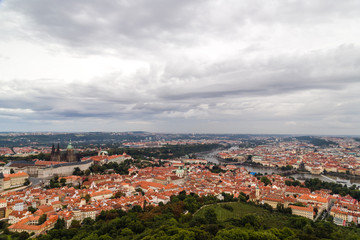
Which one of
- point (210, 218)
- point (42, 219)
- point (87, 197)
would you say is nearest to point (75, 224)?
point (42, 219)

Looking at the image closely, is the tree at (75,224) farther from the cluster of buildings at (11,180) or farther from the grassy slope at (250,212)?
the cluster of buildings at (11,180)

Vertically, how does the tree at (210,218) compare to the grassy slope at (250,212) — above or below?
above

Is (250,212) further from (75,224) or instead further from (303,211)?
(75,224)

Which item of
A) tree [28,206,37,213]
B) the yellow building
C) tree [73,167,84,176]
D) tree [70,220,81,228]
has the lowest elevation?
the yellow building

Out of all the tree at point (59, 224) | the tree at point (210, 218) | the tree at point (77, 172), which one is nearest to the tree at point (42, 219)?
the tree at point (59, 224)

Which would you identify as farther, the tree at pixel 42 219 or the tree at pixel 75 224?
the tree at pixel 42 219

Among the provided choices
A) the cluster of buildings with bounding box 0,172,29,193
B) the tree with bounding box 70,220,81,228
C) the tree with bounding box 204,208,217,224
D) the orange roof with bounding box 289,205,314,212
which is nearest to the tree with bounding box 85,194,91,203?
the tree with bounding box 70,220,81,228

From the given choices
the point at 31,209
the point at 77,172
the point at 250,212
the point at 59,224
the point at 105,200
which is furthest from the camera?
the point at 77,172

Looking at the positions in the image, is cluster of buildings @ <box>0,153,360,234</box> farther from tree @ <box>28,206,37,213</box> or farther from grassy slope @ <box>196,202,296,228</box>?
grassy slope @ <box>196,202,296,228</box>
